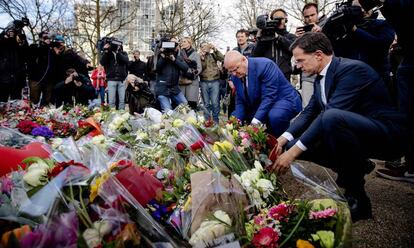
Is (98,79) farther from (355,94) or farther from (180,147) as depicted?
(355,94)

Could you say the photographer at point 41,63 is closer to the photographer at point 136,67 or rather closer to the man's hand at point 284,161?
the photographer at point 136,67

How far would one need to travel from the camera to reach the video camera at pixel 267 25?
14.3 feet

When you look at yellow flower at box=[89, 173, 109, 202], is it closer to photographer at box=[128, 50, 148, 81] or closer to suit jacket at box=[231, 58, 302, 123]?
suit jacket at box=[231, 58, 302, 123]

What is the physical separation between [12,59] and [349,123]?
602cm

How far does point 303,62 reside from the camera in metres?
2.50

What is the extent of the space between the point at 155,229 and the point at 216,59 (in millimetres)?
6394

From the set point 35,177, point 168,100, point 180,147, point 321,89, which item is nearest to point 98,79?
point 168,100

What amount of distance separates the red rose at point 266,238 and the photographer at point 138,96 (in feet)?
16.4

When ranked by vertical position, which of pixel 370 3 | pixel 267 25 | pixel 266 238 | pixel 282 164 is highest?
pixel 370 3

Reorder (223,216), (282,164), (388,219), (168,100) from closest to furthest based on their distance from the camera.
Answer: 1. (223,216)
2. (282,164)
3. (388,219)
4. (168,100)

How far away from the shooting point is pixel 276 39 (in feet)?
15.0

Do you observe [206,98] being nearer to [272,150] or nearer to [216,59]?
[216,59]

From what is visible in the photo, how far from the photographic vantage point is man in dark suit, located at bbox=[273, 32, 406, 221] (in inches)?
87.4

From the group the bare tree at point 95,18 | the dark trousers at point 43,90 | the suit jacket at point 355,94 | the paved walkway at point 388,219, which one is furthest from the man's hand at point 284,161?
the bare tree at point 95,18
